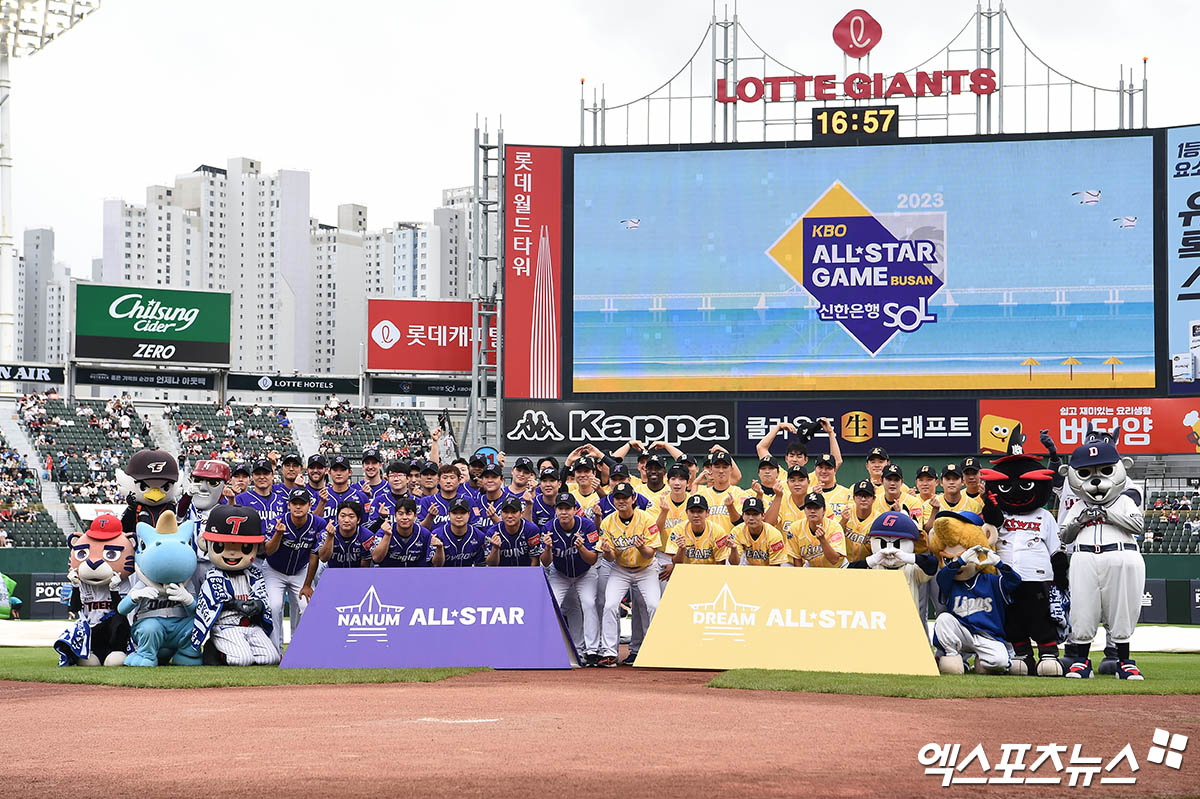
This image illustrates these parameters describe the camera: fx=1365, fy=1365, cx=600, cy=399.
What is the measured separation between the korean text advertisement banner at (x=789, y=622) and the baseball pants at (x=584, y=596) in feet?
3.46

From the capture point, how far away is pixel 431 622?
1069 cm

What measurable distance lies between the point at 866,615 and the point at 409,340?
2569cm

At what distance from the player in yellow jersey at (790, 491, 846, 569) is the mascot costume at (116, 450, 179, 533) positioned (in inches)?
209

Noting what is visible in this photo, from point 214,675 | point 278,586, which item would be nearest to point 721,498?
point 278,586

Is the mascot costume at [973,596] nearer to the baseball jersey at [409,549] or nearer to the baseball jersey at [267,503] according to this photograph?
the baseball jersey at [409,549]

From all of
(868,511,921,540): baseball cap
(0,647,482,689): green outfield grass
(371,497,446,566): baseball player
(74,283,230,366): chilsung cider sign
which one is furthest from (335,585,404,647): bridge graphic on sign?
(74,283,230,366): chilsung cider sign

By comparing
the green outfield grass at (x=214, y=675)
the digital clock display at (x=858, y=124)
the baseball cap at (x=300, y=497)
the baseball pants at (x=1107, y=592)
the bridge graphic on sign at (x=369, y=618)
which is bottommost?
the green outfield grass at (x=214, y=675)

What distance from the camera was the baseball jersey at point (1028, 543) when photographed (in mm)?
10531

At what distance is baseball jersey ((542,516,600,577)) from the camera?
11.6m

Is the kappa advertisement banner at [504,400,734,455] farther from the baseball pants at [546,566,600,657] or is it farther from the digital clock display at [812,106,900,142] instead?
the baseball pants at [546,566,600,657]

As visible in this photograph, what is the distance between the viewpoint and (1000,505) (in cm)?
1071

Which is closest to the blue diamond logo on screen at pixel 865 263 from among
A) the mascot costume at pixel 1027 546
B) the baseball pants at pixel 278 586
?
the mascot costume at pixel 1027 546

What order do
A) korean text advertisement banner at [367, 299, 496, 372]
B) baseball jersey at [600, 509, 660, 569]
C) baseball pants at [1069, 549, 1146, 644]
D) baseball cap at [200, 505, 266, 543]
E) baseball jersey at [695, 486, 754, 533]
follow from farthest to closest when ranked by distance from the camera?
1. korean text advertisement banner at [367, 299, 496, 372]
2. baseball jersey at [695, 486, 754, 533]
3. baseball jersey at [600, 509, 660, 569]
4. baseball cap at [200, 505, 266, 543]
5. baseball pants at [1069, 549, 1146, 644]

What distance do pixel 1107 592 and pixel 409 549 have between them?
5.53m
